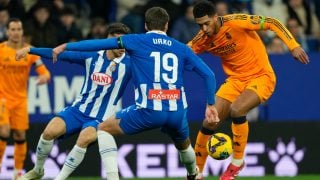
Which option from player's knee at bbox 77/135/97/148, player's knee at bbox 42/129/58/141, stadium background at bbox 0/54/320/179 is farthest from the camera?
stadium background at bbox 0/54/320/179

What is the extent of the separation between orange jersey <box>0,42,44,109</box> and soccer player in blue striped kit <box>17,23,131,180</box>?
2.63 m

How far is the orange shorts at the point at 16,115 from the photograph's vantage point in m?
14.4

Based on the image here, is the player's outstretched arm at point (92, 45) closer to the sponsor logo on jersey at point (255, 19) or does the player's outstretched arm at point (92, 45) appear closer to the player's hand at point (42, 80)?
the sponsor logo on jersey at point (255, 19)

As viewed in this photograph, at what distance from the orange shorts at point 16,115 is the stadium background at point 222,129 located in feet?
1.78

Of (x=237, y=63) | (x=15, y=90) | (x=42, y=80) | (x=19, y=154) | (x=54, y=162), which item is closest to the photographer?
(x=237, y=63)

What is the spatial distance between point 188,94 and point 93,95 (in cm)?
394

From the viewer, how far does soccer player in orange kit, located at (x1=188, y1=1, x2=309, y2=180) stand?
1179cm

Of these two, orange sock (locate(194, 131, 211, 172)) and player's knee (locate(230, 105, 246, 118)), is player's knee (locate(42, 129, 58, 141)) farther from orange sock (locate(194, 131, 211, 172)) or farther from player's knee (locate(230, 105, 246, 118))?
player's knee (locate(230, 105, 246, 118))

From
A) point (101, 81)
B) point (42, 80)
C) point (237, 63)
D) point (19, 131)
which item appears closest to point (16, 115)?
point (19, 131)

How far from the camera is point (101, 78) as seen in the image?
11867 millimetres

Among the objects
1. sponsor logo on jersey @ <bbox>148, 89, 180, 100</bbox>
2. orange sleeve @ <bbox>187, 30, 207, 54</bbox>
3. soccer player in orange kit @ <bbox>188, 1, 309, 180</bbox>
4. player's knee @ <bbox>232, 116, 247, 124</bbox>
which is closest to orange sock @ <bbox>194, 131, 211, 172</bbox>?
soccer player in orange kit @ <bbox>188, 1, 309, 180</bbox>

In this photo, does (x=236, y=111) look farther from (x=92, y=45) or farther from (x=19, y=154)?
(x=19, y=154)

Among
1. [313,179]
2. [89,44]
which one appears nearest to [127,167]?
[313,179]

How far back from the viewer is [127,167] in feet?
49.3
